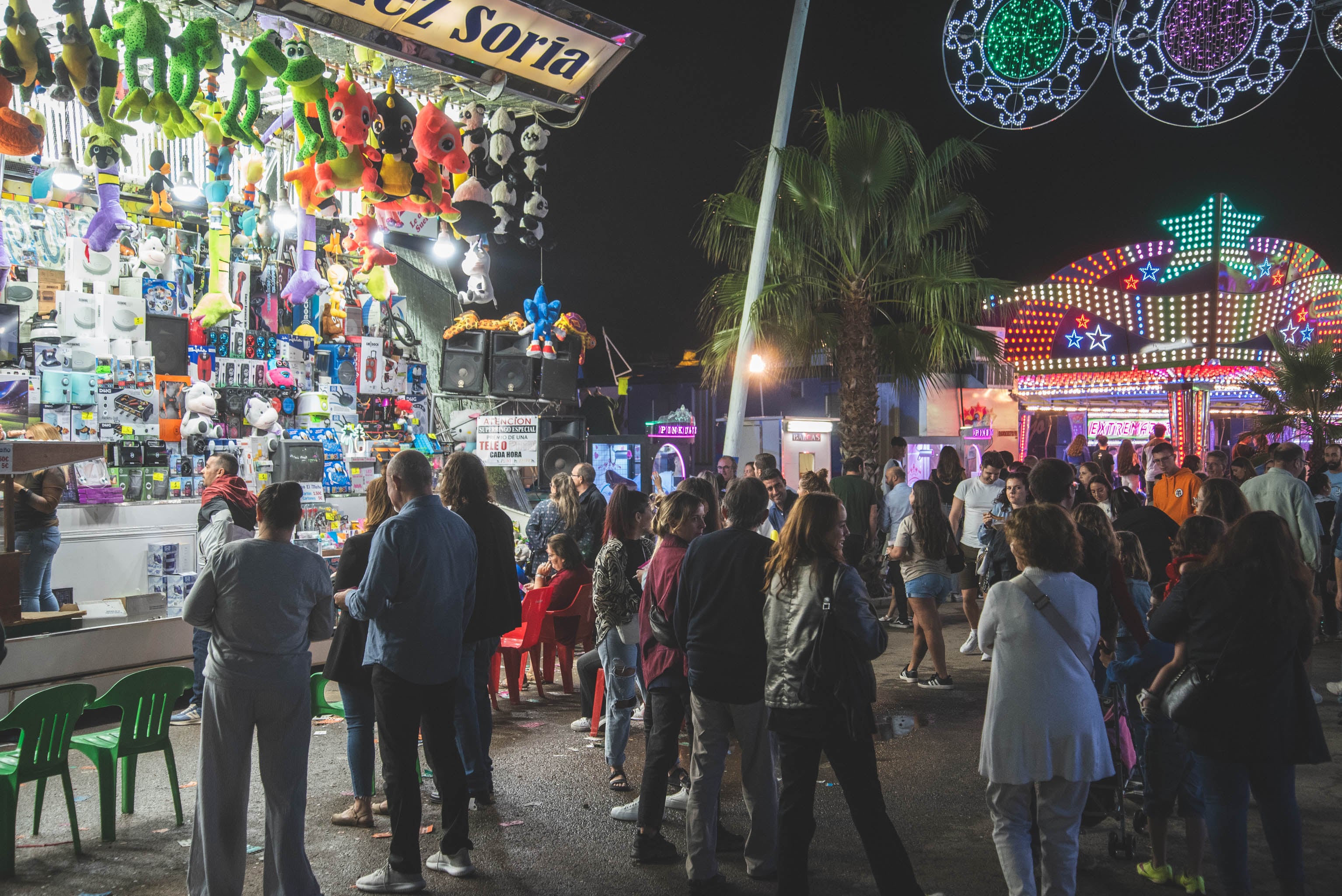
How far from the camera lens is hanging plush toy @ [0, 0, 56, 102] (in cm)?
623

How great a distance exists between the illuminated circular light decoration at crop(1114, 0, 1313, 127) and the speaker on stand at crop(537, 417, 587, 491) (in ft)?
25.6

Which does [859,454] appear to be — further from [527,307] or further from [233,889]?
[233,889]

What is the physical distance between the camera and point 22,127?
6977 mm

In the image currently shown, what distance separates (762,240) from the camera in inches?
394

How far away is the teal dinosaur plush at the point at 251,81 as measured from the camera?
741 cm

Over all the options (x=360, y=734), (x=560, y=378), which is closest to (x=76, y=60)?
(x=360, y=734)

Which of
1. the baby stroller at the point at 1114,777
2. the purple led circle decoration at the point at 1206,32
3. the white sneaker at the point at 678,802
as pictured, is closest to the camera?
the baby stroller at the point at 1114,777

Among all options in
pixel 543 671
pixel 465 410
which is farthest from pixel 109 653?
pixel 465 410

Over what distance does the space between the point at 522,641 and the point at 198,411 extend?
4881 mm

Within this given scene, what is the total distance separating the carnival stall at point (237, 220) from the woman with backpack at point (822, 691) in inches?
223

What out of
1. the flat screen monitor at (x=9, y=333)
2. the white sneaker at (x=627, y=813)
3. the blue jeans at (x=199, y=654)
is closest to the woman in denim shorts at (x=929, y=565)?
the white sneaker at (x=627, y=813)

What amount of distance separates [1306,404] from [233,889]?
641 inches

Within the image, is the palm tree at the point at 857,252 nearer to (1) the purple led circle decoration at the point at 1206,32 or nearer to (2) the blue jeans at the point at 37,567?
(1) the purple led circle decoration at the point at 1206,32

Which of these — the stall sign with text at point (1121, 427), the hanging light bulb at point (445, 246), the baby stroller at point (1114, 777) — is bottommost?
the baby stroller at point (1114, 777)
